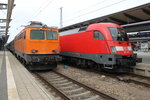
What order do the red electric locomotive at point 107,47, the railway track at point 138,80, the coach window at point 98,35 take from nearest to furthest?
the railway track at point 138,80 < the red electric locomotive at point 107,47 < the coach window at point 98,35

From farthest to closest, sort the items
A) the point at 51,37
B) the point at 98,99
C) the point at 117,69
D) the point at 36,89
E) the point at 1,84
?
1. the point at 51,37
2. the point at 117,69
3. the point at 1,84
4. the point at 36,89
5. the point at 98,99

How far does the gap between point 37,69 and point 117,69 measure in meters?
5.22

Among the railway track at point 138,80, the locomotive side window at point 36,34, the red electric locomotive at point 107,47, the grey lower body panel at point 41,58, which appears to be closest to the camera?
the railway track at point 138,80

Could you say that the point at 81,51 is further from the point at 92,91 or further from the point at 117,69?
the point at 92,91

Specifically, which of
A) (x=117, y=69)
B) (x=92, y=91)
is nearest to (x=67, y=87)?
(x=92, y=91)

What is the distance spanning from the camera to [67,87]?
6793 mm

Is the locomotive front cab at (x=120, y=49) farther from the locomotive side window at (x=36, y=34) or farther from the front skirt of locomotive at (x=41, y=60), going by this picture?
the locomotive side window at (x=36, y=34)

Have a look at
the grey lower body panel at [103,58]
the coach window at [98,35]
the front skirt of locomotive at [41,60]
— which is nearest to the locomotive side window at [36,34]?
the front skirt of locomotive at [41,60]

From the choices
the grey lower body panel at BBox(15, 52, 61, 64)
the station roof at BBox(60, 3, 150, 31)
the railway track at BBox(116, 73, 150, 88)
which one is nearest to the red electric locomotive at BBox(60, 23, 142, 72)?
the railway track at BBox(116, 73, 150, 88)

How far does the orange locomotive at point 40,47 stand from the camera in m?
9.80

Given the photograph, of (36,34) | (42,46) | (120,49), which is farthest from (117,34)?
(36,34)

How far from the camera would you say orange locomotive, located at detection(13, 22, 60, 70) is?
Answer: 980 centimetres

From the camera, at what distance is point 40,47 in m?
10.1

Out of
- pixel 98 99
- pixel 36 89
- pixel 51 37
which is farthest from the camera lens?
pixel 51 37
